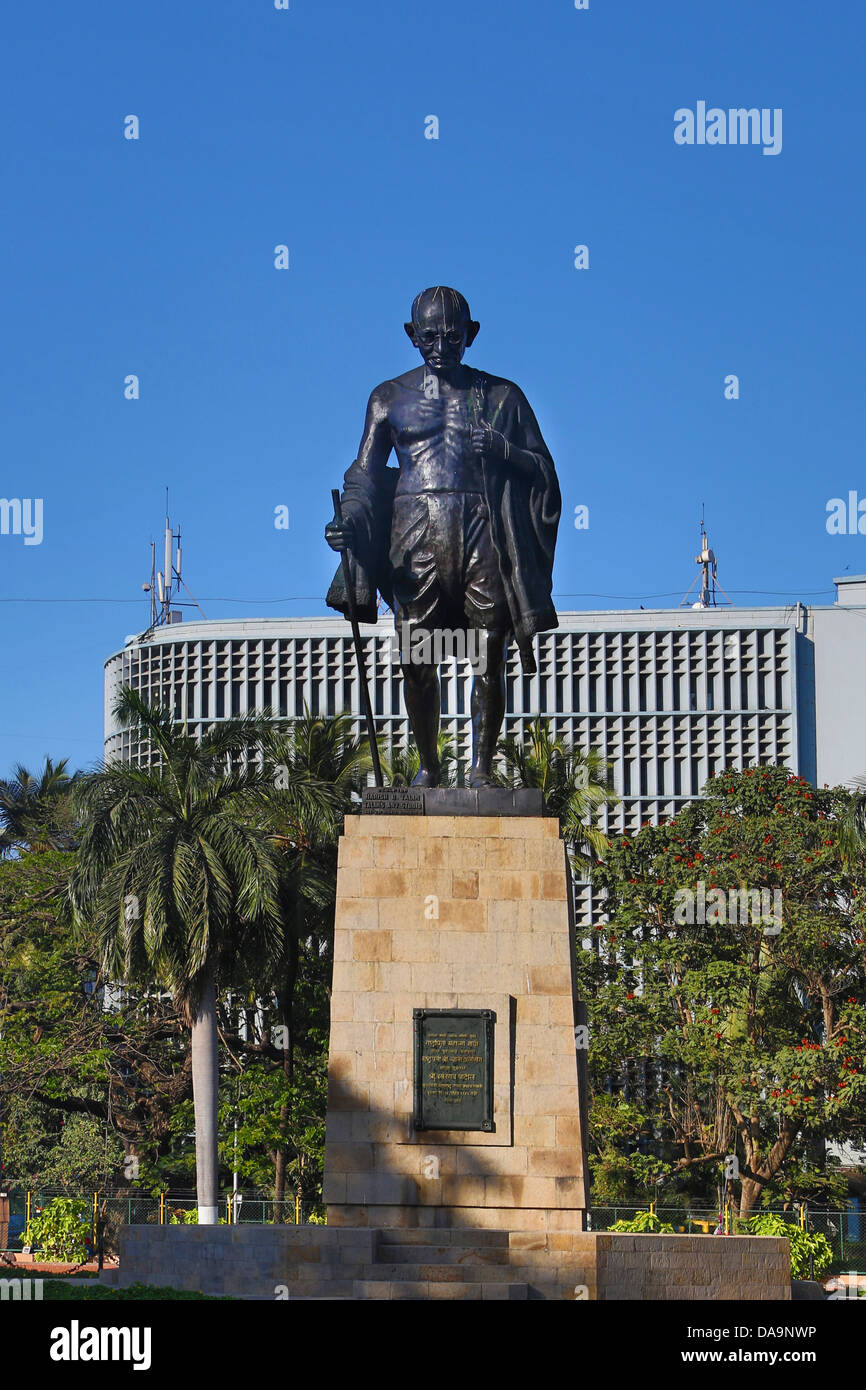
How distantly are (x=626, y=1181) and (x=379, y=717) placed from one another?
34164 millimetres

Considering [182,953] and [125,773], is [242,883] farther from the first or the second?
[125,773]

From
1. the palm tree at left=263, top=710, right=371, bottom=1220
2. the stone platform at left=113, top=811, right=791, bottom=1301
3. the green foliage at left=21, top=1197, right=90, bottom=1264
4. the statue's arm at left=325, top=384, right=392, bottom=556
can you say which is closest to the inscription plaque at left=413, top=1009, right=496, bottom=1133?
the stone platform at left=113, top=811, right=791, bottom=1301

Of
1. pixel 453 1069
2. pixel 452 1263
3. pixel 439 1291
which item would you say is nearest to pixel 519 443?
pixel 453 1069

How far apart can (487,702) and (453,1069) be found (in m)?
3.26

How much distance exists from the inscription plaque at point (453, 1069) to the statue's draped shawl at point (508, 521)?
315 centimetres

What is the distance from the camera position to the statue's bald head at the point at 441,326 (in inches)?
663

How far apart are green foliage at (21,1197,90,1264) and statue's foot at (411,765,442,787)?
1486cm

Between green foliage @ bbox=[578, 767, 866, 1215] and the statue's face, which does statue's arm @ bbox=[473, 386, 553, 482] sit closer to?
the statue's face

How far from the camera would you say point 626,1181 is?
4238 centimetres

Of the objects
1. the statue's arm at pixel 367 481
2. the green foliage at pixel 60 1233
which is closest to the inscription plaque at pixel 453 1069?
the statue's arm at pixel 367 481

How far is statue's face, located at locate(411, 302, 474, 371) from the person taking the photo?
16.8 m

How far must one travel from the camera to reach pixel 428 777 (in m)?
16.8

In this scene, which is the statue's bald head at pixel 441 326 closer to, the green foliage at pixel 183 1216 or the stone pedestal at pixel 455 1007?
the stone pedestal at pixel 455 1007
